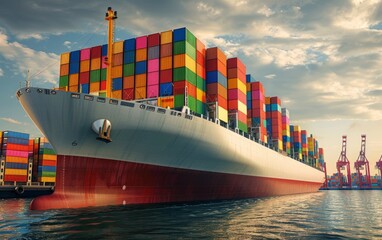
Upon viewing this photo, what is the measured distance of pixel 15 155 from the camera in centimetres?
6881

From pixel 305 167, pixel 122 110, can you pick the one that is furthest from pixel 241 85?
pixel 305 167

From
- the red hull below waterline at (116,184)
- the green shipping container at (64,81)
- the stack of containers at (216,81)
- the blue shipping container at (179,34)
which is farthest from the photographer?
the green shipping container at (64,81)

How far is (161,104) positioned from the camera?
29.7 m

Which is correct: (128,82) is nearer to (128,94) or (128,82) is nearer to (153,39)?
(128,94)

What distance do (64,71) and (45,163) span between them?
147 feet

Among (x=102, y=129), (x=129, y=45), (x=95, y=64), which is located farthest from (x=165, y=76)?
(x=102, y=129)

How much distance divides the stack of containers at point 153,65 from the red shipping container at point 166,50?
0.43 meters

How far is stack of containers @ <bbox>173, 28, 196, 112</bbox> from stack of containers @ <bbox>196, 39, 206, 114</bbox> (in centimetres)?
93

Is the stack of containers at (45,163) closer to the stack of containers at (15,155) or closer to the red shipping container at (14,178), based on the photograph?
the stack of containers at (15,155)

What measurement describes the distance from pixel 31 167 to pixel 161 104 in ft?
189

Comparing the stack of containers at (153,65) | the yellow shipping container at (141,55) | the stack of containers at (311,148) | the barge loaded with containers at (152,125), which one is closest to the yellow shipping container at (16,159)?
the barge loaded with containers at (152,125)

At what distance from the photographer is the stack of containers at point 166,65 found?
31000 millimetres

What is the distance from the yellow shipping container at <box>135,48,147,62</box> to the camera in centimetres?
3292

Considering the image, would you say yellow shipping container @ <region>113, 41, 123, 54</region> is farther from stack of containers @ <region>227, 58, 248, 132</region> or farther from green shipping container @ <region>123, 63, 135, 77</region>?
stack of containers @ <region>227, 58, 248, 132</region>
